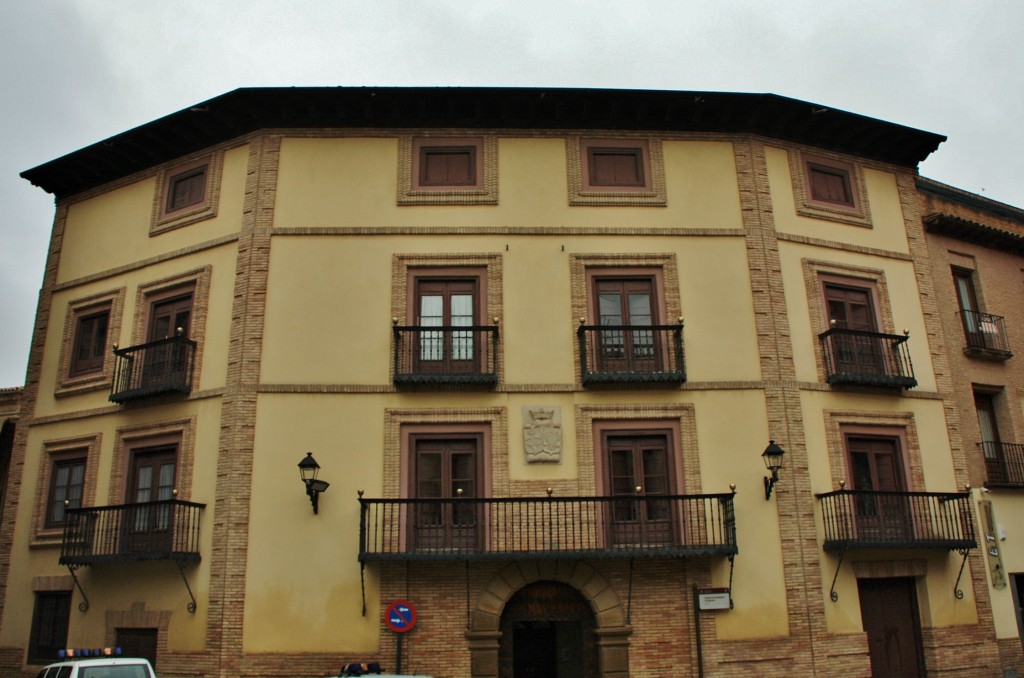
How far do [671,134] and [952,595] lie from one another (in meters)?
9.83

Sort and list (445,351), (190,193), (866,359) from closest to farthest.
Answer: (445,351), (866,359), (190,193)

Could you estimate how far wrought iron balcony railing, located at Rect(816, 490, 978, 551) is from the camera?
1471 centimetres

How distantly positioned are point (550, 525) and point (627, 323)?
13.4 feet

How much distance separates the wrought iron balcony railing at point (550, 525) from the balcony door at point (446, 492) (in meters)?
0.02

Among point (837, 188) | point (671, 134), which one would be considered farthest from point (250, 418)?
point (837, 188)

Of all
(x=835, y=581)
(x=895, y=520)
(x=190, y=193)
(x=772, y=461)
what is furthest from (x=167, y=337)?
(x=895, y=520)

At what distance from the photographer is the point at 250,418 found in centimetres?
1471

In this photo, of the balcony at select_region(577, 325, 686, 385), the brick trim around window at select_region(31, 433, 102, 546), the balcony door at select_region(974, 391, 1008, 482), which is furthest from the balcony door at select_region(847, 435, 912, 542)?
the brick trim around window at select_region(31, 433, 102, 546)

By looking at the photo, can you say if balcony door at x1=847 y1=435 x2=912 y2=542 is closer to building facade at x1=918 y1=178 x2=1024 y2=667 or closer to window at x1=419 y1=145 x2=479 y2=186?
building facade at x1=918 y1=178 x2=1024 y2=667

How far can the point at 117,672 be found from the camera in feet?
37.6

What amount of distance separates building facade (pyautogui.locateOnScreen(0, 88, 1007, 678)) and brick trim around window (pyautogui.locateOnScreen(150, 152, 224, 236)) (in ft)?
0.24

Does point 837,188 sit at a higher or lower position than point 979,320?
higher

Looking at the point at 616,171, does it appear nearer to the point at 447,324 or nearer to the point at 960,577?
the point at 447,324

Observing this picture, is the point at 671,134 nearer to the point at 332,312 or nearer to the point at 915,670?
the point at 332,312
